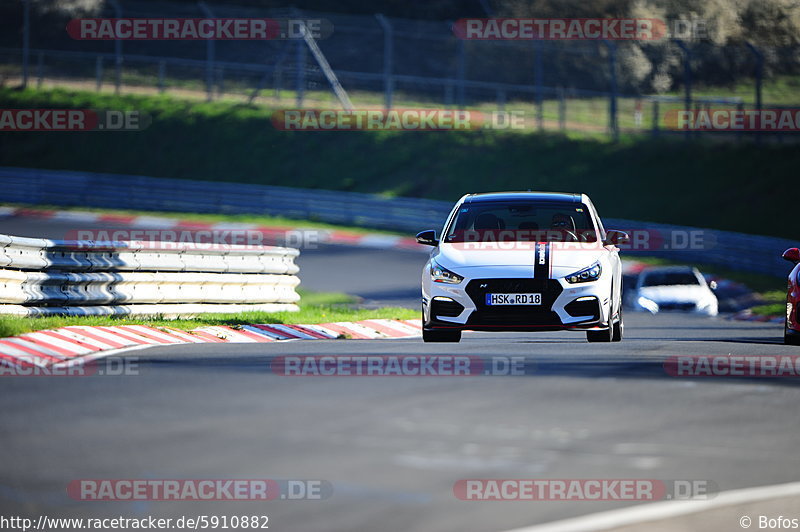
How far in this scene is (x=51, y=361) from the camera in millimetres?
10422

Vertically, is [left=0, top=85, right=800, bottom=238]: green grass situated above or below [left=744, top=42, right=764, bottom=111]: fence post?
below

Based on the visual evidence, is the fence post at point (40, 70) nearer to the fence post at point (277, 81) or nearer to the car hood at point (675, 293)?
the fence post at point (277, 81)

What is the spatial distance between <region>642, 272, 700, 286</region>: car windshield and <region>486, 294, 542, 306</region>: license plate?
14615 millimetres

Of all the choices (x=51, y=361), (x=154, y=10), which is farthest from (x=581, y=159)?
(x=51, y=361)

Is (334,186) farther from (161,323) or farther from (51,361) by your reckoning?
(51,361)

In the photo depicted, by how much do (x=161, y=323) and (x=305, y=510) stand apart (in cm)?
872

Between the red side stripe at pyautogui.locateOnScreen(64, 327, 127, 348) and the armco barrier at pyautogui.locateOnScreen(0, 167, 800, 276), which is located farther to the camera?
the armco barrier at pyautogui.locateOnScreen(0, 167, 800, 276)

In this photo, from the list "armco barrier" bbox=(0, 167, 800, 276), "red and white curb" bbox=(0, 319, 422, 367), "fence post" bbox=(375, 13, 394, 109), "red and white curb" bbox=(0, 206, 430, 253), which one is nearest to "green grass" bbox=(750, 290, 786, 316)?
"red and white curb" bbox=(0, 206, 430, 253)

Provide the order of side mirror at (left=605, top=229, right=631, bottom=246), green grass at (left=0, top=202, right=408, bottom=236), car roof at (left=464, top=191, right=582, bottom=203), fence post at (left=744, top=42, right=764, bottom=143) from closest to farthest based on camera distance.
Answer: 1. side mirror at (left=605, top=229, right=631, bottom=246)
2. car roof at (left=464, top=191, right=582, bottom=203)
3. fence post at (left=744, top=42, right=764, bottom=143)
4. green grass at (left=0, top=202, right=408, bottom=236)

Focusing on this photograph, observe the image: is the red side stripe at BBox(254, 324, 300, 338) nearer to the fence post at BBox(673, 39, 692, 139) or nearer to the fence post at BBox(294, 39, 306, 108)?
the fence post at BBox(673, 39, 692, 139)

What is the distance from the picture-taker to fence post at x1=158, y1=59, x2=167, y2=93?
48.0m

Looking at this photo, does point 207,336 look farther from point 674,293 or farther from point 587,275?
point 674,293

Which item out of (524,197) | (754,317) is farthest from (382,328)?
(754,317)

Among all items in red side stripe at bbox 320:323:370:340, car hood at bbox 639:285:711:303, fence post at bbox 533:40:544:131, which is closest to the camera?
red side stripe at bbox 320:323:370:340
